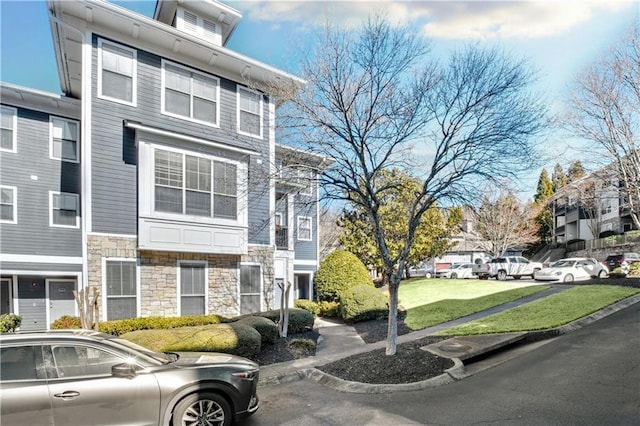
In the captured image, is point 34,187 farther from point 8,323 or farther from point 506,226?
point 506,226

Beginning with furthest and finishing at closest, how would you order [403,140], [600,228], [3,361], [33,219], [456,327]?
[600,228]
[33,219]
[456,327]
[403,140]
[3,361]

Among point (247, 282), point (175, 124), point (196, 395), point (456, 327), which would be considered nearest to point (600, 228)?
point (456, 327)

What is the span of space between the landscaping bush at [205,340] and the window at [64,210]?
8.51 meters

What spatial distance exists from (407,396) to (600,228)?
45.1m

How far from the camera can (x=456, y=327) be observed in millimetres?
11984

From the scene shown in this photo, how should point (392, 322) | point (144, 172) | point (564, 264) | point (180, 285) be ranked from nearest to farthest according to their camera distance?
1. point (392, 322)
2. point (144, 172)
3. point (180, 285)
4. point (564, 264)

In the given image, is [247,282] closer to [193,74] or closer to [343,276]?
[343,276]

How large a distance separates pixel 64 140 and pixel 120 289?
7490mm

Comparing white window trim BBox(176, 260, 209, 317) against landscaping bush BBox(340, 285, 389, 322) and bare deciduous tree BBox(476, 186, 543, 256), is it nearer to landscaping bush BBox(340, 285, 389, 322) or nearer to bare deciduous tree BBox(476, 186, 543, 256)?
landscaping bush BBox(340, 285, 389, 322)

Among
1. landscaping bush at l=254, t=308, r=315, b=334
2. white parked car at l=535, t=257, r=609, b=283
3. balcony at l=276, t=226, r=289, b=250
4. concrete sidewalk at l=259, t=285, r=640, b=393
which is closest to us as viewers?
concrete sidewalk at l=259, t=285, r=640, b=393

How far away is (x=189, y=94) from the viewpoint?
14.1m

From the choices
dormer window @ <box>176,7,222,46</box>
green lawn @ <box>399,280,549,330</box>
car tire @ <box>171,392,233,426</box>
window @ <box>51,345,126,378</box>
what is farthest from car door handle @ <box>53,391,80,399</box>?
dormer window @ <box>176,7,222,46</box>

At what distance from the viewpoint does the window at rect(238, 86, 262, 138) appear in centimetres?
1526

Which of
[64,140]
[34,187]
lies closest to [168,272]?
[34,187]
